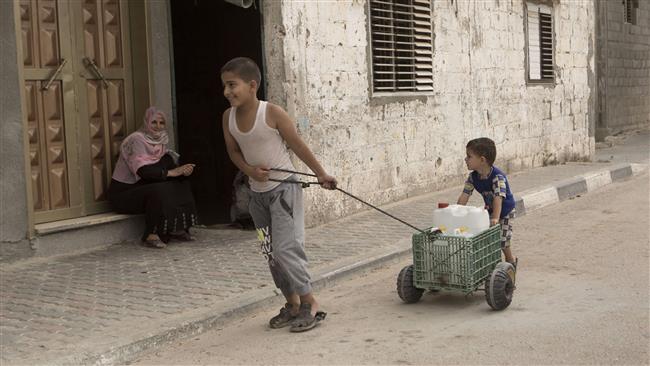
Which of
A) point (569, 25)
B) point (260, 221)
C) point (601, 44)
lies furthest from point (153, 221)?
point (601, 44)

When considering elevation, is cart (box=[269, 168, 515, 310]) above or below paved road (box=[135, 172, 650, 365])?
above

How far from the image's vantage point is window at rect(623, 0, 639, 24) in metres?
22.5

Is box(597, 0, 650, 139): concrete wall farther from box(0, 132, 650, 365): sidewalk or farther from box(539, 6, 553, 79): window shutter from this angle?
box(0, 132, 650, 365): sidewalk

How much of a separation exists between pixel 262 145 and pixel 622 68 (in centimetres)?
1901

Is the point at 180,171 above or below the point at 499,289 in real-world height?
above

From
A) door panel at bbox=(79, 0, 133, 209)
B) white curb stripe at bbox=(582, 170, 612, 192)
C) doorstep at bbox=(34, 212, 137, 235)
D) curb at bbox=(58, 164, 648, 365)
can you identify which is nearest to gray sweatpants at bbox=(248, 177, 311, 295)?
curb at bbox=(58, 164, 648, 365)

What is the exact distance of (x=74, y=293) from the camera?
5.87m

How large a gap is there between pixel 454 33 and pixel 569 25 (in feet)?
15.2

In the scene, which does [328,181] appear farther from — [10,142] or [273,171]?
[10,142]

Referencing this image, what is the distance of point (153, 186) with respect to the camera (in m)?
7.66

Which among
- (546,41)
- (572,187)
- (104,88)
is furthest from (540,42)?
(104,88)

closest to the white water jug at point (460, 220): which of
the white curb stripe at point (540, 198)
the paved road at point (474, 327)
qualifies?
the paved road at point (474, 327)

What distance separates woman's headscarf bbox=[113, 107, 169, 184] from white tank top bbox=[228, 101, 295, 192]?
3056 mm

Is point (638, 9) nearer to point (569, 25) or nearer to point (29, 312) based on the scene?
point (569, 25)
